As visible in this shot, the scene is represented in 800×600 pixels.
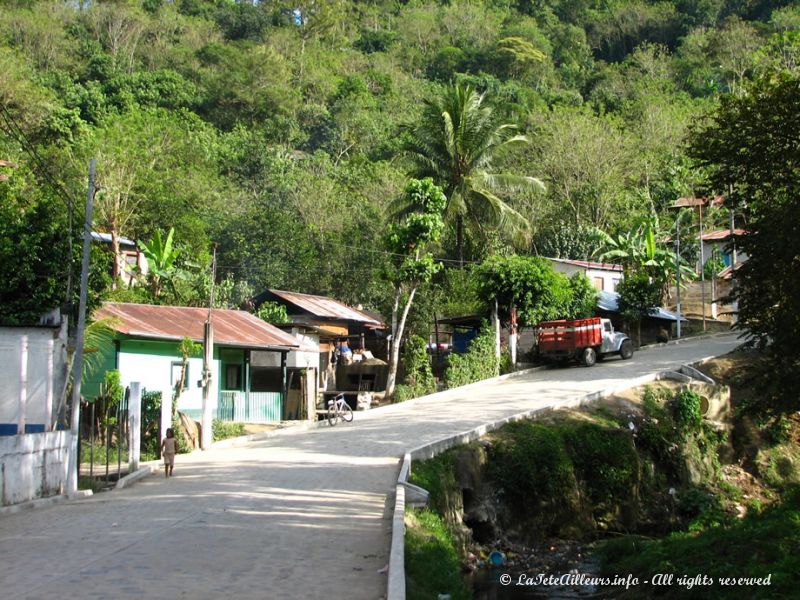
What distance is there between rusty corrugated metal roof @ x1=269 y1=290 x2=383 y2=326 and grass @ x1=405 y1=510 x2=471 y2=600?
25.9 meters

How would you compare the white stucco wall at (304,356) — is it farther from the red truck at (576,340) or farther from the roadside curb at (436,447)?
the roadside curb at (436,447)

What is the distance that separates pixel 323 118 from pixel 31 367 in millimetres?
59895

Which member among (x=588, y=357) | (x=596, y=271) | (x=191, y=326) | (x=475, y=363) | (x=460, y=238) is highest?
(x=460, y=238)

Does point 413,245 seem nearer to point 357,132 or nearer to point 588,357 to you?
point 588,357

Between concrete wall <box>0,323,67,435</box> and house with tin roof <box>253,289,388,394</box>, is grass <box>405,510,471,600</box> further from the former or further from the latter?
house with tin roof <box>253,289,388,394</box>

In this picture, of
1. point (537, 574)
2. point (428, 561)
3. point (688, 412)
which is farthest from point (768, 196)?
point (688, 412)

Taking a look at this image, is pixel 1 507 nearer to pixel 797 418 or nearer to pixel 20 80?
pixel 797 418

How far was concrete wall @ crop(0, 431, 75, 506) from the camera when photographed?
1479 cm

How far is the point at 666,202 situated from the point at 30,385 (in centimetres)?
4866

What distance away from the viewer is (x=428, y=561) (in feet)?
37.5

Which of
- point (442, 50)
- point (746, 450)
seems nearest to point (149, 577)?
point (746, 450)

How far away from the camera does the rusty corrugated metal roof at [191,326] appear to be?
26641 mm

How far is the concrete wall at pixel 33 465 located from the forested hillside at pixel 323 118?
366 cm

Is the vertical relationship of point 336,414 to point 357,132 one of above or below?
below
